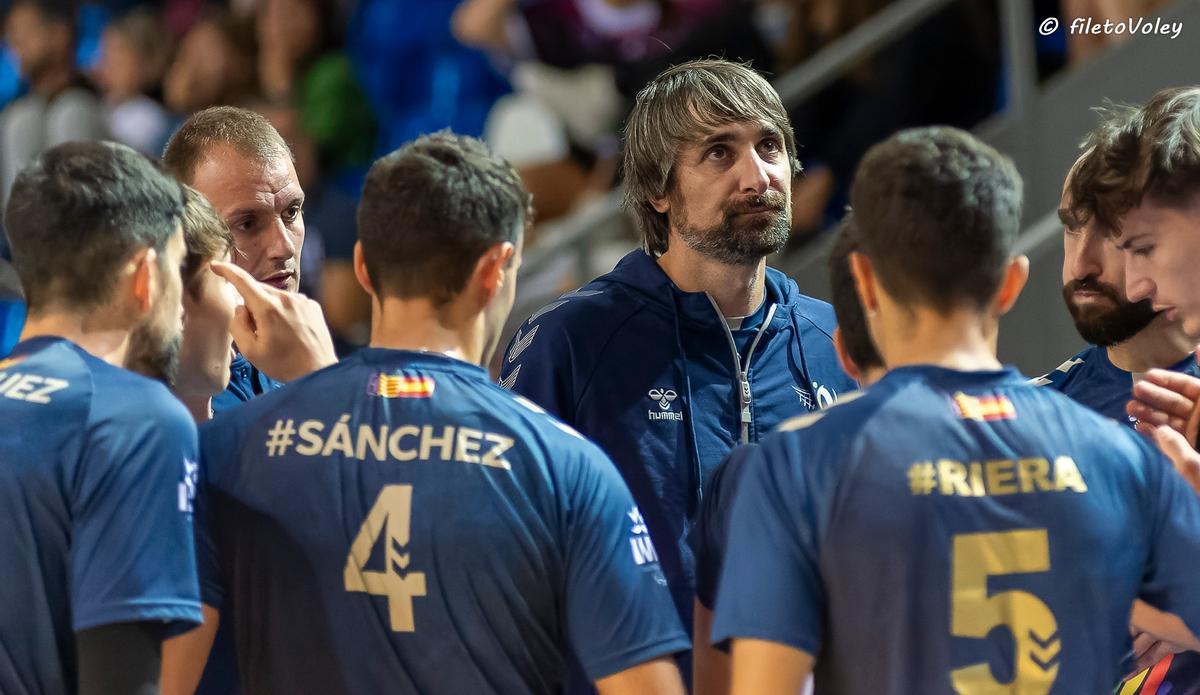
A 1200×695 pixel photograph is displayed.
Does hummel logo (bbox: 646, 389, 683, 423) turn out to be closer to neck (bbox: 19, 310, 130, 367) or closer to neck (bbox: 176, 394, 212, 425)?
neck (bbox: 176, 394, 212, 425)

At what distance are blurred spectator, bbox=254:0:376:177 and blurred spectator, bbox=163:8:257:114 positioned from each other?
281mm

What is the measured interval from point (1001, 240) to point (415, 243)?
98cm

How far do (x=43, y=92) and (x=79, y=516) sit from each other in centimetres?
798

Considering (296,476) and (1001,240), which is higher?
(1001,240)

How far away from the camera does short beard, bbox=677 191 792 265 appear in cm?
359

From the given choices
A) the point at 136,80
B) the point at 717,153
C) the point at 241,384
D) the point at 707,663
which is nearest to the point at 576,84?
the point at 136,80

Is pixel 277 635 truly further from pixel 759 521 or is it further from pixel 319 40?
pixel 319 40

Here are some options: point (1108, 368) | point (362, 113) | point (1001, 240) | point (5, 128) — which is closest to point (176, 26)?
point (5, 128)

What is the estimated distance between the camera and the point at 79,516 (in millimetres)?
2277

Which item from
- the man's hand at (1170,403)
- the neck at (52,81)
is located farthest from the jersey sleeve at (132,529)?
the neck at (52,81)

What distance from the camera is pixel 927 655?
2271 mm

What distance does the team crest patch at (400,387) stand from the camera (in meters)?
2.51

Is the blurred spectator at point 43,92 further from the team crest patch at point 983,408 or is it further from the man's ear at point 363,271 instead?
the team crest patch at point 983,408

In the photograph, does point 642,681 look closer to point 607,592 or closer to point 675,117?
point 607,592
